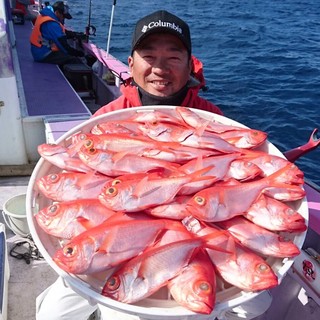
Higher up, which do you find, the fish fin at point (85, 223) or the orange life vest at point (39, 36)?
the fish fin at point (85, 223)

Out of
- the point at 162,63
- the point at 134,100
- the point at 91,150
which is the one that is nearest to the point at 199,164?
the point at 91,150

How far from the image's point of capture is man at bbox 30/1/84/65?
6.12 metres

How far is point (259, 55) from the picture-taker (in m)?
11.0

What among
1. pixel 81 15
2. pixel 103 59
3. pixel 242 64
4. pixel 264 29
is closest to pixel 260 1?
pixel 264 29

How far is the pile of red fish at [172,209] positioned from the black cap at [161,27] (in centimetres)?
54

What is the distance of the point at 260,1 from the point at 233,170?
20.8m

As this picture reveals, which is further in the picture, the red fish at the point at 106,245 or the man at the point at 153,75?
the man at the point at 153,75

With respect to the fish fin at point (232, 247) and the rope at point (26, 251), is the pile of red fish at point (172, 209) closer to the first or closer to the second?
the fish fin at point (232, 247)

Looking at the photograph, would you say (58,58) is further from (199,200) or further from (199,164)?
(199,200)

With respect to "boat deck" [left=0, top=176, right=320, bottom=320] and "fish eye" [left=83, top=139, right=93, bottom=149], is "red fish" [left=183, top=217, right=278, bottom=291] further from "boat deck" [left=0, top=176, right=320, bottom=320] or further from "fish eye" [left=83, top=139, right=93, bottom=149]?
"boat deck" [left=0, top=176, right=320, bottom=320]

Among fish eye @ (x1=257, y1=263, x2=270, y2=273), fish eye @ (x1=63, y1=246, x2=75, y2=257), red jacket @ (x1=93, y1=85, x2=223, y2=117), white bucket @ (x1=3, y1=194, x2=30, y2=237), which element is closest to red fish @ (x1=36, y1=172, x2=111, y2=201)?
fish eye @ (x1=63, y1=246, x2=75, y2=257)

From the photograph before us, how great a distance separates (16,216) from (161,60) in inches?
59.9

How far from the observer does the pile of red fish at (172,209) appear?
1.13 m

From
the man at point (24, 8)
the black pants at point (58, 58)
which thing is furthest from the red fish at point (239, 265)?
the man at point (24, 8)
